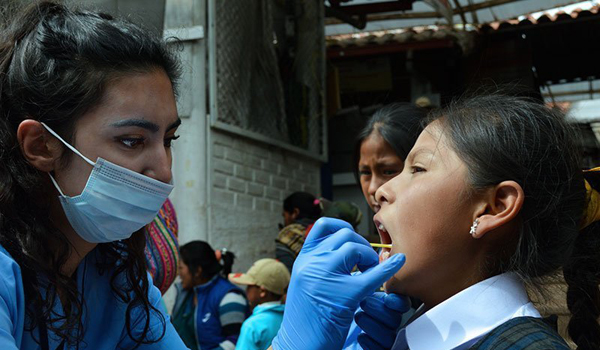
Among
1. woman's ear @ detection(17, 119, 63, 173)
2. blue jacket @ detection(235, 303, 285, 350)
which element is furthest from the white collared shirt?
blue jacket @ detection(235, 303, 285, 350)

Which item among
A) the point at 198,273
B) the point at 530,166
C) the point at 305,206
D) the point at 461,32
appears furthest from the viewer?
the point at 461,32

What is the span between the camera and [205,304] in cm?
411

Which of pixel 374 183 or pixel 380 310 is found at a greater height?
pixel 374 183

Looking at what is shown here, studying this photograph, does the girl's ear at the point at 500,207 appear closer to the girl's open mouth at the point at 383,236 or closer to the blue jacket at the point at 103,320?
the girl's open mouth at the point at 383,236

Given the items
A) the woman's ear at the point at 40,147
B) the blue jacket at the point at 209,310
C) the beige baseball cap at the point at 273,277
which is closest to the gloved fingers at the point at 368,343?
the woman's ear at the point at 40,147

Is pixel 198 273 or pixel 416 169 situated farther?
pixel 198 273

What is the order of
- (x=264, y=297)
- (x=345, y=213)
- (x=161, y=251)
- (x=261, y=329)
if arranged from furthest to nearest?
(x=264, y=297), (x=345, y=213), (x=261, y=329), (x=161, y=251)

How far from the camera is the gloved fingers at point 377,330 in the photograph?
1.46 m

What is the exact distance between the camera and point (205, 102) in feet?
17.4

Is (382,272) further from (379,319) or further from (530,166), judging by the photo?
(530,166)

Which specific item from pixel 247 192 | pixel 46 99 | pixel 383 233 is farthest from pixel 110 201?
pixel 247 192

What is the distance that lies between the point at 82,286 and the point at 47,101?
1.45ft

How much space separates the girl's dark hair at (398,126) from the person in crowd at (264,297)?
3.83 ft

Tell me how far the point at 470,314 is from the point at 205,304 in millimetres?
2960
